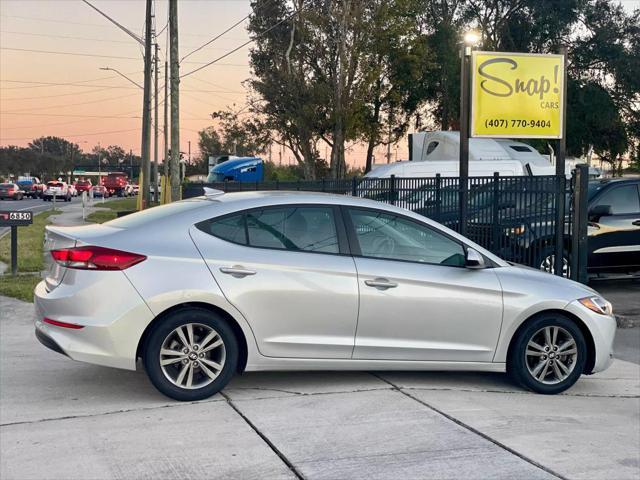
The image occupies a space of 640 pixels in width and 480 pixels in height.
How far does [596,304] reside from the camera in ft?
22.1

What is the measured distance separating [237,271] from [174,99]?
1882 centimetres

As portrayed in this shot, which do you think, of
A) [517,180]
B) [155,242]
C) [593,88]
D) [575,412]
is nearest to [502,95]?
[517,180]

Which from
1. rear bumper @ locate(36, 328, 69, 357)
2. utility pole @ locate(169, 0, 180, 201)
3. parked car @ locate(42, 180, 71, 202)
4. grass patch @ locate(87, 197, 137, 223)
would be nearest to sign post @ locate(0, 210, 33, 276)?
rear bumper @ locate(36, 328, 69, 357)

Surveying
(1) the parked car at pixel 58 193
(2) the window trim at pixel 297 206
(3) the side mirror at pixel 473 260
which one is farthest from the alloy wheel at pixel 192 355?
(1) the parked car at pixel 58 193

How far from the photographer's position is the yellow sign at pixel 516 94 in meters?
12.1

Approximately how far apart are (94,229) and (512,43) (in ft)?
120

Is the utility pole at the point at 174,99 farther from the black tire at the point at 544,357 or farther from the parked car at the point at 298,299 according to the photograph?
the black tire at the point at 544,357

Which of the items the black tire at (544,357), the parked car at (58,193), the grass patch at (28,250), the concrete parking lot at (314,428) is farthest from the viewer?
the parked car at (58,193)

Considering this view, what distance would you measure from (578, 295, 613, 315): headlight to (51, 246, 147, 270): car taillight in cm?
358

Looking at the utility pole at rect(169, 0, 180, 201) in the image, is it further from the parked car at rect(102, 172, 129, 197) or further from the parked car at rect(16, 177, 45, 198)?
the parked car at rect(102, 172, 129, 197)

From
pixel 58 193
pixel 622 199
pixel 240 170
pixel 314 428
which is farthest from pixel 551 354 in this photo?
pixel 58 193

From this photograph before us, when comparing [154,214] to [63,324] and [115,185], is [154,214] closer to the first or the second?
[63,324]

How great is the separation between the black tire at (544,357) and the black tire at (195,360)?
2.29 meters

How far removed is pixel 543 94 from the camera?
482 inches
